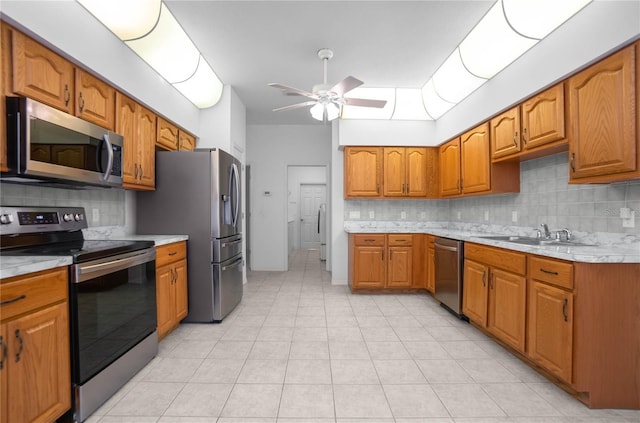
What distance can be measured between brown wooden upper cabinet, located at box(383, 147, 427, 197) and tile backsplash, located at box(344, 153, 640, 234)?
0.65 metres

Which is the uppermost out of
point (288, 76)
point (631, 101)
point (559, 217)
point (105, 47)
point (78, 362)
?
point (288, 76)

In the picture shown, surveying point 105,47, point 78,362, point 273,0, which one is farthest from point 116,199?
point 273,0

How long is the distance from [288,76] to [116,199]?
2454 mm

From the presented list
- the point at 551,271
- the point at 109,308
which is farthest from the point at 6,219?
the point at 551,271

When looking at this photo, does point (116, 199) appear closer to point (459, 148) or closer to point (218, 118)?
point (218, 118)

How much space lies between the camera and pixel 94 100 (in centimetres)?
238

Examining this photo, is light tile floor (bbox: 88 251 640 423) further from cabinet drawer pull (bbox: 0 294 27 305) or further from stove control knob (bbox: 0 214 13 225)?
stove control knob (bbox: 0 214 13 225)

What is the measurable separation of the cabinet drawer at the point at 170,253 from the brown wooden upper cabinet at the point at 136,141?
0.61m

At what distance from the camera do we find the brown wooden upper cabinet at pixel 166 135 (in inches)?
131

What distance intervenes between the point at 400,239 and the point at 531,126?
7.17 ft

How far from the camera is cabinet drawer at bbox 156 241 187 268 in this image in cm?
271

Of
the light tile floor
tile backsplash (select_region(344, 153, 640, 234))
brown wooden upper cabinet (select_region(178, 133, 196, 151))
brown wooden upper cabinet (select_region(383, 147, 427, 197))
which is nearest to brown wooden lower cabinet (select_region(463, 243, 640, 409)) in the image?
the light tile floor

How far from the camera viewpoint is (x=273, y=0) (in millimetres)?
2684

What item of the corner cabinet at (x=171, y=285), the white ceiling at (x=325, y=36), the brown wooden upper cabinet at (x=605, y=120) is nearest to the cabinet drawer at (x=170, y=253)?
the corner cabinet at (x=171, y=285)
